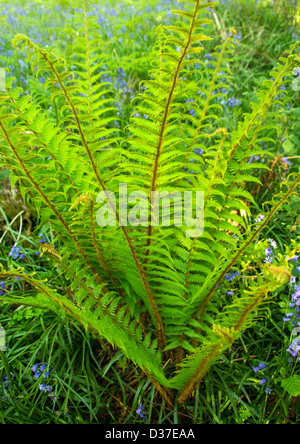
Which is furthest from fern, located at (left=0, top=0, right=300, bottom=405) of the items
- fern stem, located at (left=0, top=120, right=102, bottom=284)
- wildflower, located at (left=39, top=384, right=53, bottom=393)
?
wildflower, located at (left=39, top=384, right=53, bottom=393)

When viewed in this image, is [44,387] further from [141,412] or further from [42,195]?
[42,195]

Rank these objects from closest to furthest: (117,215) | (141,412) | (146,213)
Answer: (117,215)
(146,213)
(141,412)

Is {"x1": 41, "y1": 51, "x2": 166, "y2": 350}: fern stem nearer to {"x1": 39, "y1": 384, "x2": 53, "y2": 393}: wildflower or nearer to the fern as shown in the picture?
the fern

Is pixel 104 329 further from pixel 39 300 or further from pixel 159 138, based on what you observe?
pixel 159 138

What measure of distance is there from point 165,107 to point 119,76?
2448mm

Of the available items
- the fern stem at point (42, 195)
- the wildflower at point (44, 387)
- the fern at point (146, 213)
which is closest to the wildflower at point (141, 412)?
the fern at point (146, 213)

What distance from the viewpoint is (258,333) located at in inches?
67.4

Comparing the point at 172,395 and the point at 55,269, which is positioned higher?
the point at 55,269

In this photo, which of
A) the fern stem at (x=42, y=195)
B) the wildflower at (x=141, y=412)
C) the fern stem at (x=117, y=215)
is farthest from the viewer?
the wildflower at (x=141, y=412)

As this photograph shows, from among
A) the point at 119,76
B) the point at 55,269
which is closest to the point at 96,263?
the point at 55,269

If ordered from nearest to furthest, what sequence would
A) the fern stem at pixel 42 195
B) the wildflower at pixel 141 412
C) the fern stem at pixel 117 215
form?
the fern stem at pixel 117 215 < the fern stem at pixel 42 195 < the wildflower at pixel 141 412

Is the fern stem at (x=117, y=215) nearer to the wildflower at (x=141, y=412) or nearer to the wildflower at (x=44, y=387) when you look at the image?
the wildflower at (x=141, y=412)

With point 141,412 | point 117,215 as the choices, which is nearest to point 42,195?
point 117,215

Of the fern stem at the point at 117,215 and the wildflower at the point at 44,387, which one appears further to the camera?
the wildflower at the point at 44,387
